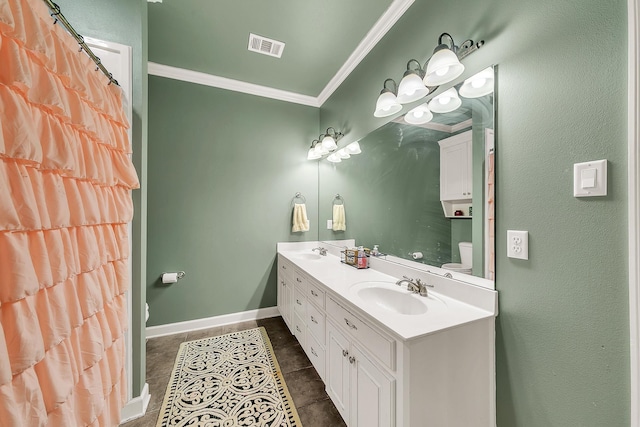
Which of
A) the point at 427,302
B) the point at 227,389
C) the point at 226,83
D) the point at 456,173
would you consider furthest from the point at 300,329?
the point at 226,83

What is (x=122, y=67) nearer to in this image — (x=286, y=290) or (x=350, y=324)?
(x=350, y=324)

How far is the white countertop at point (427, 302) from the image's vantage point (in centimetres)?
96

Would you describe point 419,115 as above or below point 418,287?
above

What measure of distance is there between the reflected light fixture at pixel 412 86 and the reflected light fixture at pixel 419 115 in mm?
73

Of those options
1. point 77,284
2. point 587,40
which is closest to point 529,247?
point 587,40

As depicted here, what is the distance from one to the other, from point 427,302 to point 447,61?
122cm

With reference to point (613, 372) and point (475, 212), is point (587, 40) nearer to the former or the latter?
point (475, 212)

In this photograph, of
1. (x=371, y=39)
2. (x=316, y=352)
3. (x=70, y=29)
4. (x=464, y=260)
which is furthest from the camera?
(x=371, y=39)

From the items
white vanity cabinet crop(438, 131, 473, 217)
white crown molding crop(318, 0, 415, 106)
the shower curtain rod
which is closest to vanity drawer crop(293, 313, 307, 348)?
white vanity cabinet crop(438, 131, 473, 217)

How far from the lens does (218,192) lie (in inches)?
100

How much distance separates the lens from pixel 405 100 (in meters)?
1.45

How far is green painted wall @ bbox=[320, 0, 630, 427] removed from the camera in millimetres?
767

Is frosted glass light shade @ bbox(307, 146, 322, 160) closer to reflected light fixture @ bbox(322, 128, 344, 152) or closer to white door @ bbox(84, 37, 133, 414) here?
reflected light fixture @ bbox(322, 128, 344, 152)

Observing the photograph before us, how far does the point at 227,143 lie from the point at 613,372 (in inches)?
117
